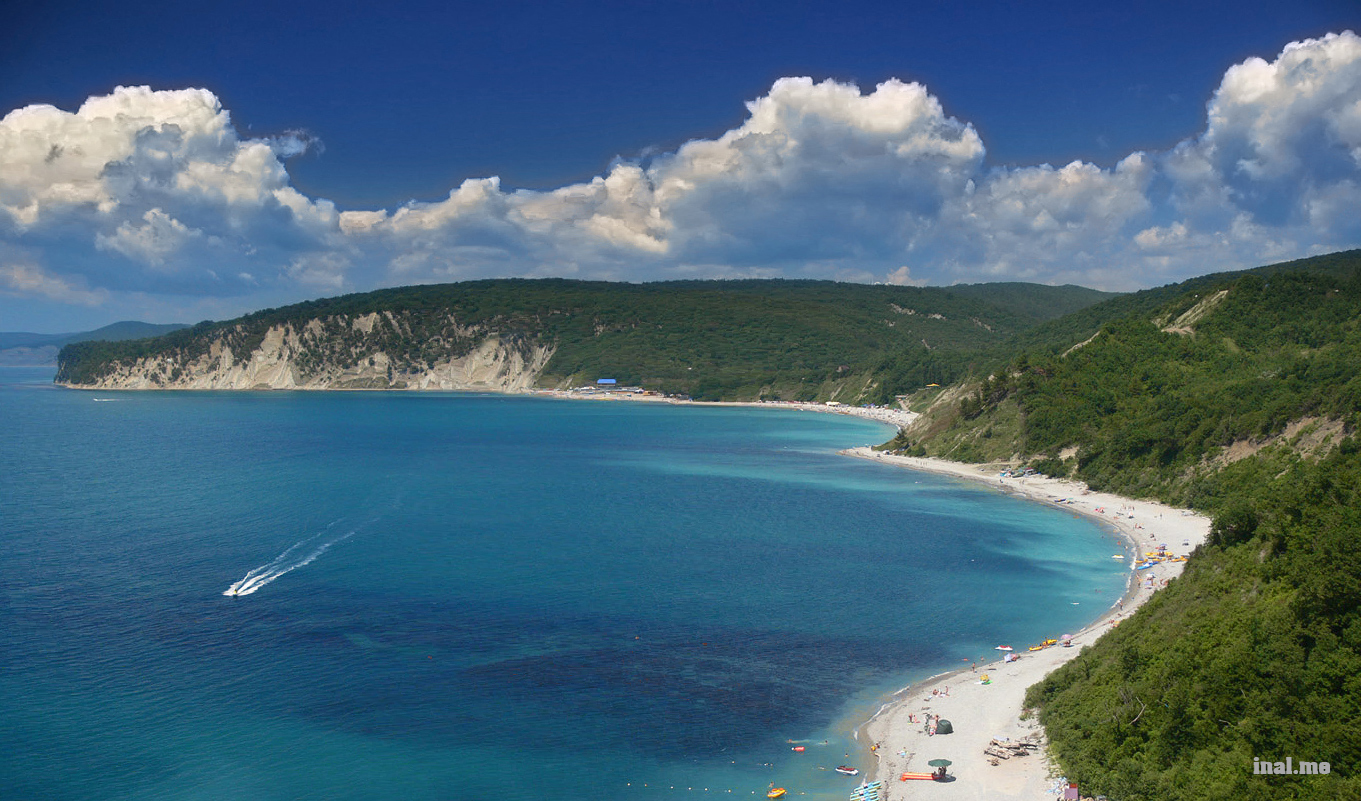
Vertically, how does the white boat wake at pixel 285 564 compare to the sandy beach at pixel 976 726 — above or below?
above

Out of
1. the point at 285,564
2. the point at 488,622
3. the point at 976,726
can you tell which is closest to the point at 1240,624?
the point at 976,726

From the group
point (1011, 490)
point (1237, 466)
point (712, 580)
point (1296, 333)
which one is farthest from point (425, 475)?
point (1296, 333)

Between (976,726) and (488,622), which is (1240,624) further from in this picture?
(488,622)

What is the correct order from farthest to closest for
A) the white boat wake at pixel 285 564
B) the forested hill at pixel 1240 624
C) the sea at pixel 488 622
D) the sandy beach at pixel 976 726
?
the white boat wake at pixel 285 564 → the sea at pixel 488 622 → the sandy beach at pixel 976 726 → the forested hill at pixel 1240 624

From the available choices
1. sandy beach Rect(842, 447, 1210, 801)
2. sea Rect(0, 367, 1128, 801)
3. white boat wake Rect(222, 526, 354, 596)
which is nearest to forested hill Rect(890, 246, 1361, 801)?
sandy beach Rect(842, 447, 1210, 801)

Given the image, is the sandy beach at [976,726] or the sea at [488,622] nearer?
the sandy beach at [976,726]

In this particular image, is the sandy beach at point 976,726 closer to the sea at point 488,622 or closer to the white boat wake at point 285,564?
the sea at point 488,622

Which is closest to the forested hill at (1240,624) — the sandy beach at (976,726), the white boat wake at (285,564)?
the sandy beach at (976,726)

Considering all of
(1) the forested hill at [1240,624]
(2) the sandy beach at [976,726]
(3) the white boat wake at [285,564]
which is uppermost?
(1) the forested hill at [1240,624]
